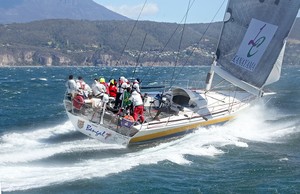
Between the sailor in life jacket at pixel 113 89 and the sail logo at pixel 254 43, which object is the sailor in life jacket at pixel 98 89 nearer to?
the sailor in life jacket at pixel 113 89

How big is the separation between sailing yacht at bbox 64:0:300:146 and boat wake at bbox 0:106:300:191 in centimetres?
64

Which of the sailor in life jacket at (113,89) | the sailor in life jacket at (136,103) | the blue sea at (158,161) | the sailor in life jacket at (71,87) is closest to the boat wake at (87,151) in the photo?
the blue sea at (158,161)

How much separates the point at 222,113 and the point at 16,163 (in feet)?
31.9

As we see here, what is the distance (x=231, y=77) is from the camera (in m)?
21.5

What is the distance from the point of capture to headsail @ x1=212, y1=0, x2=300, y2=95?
Result: 20062 mm

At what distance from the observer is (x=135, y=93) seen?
17.5 m

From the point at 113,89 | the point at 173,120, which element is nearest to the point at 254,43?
the point at 173,120

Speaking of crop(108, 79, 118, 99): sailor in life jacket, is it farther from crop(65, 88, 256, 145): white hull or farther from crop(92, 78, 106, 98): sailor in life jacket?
crop(65, 88, 256, 145): white hull

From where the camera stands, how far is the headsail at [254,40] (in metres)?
20.1

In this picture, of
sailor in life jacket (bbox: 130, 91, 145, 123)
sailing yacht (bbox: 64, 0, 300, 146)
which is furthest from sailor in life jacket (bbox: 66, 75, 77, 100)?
sailor in life jacket (bbox: 130, 91, 145, 123)

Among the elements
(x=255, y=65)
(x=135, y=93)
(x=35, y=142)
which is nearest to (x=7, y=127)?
(x=35, y=142)

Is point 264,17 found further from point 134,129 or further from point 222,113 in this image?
point 134,129

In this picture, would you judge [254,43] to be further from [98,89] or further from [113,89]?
[98,89]

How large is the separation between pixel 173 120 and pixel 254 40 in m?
5.93
